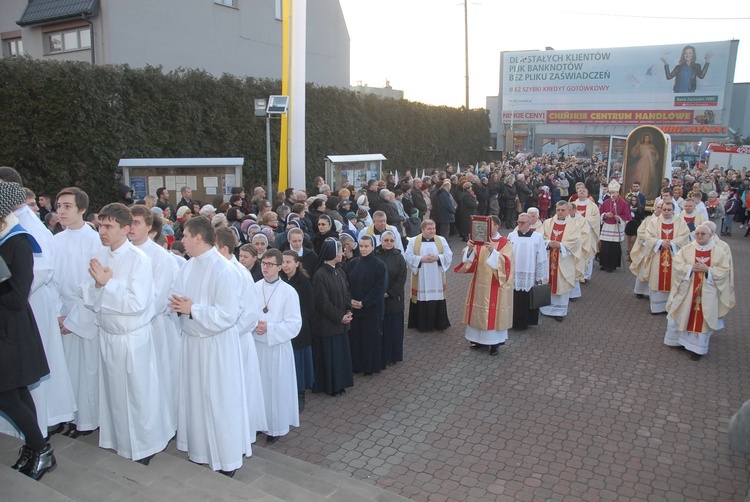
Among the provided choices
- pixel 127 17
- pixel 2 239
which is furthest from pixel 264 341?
pixel 127 17

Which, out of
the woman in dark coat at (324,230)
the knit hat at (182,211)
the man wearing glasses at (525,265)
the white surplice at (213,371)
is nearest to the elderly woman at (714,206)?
the man wearing glasses at (525,265)

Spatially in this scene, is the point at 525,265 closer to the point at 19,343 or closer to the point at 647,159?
the point at 19,343

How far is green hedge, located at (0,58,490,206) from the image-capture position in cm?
1071

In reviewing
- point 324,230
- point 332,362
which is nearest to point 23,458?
point 332,362

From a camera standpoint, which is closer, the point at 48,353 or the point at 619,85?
the point at 48,353

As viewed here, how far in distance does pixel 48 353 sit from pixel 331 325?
8.72ft

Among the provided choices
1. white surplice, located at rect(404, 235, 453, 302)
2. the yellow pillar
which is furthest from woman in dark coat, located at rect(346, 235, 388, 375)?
the yellow pillar

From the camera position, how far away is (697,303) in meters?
7.75

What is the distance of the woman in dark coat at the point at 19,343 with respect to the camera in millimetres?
3645

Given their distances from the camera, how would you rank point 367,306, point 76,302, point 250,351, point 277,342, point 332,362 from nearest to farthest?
point 76,302 < point 250,351 < point 277,342 < point 332,362 < point 367,306

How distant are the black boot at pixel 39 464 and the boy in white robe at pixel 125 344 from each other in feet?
1.66

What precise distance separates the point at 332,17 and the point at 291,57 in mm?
12608

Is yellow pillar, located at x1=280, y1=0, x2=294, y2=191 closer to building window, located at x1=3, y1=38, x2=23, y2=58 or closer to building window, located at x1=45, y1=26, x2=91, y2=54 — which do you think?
building window, located at x1=45, y1=26, x2=91, y2=54

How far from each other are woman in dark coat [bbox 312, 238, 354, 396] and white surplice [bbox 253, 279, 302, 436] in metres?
0.67
